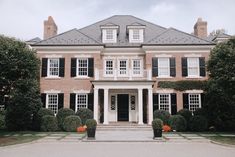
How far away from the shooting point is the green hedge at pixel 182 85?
86.2ft

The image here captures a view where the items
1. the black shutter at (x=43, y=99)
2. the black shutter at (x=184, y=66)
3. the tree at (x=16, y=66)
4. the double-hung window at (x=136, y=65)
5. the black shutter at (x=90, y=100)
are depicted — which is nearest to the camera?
the tree at (x=16, y=66)

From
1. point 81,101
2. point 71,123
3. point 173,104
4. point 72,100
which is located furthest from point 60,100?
point 173,104

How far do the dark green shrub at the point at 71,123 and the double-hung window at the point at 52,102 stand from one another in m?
3.31

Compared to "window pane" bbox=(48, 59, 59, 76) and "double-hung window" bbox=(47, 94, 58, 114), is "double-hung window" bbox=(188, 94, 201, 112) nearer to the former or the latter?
"double-hung window" bbox=(47, 94, 58, 114)

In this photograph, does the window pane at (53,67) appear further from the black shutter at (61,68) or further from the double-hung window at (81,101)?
the double-hung window at (81,101)

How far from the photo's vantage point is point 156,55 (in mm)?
26656

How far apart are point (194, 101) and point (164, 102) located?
2.70m

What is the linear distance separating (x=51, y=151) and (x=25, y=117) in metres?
12.1

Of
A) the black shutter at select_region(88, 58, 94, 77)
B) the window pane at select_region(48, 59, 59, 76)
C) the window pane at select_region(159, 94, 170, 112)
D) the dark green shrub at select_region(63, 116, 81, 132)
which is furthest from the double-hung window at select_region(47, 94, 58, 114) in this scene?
the window pane at select_region(159, 94, 170, 112)

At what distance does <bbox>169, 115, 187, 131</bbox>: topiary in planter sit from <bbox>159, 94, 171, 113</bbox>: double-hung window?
108 inches

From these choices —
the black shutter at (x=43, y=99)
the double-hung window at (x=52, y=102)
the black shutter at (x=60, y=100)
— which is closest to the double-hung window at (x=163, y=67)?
the black shutter at (x=60, y=100)

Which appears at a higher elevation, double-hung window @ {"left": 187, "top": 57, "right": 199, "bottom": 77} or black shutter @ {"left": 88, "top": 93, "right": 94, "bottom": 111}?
double-hung window @ {"left": 187, "top": 57, "right": 199, "bottom": 77}

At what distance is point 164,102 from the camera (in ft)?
86.1

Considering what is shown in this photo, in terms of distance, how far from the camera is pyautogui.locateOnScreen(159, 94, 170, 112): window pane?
26109 millimetres
